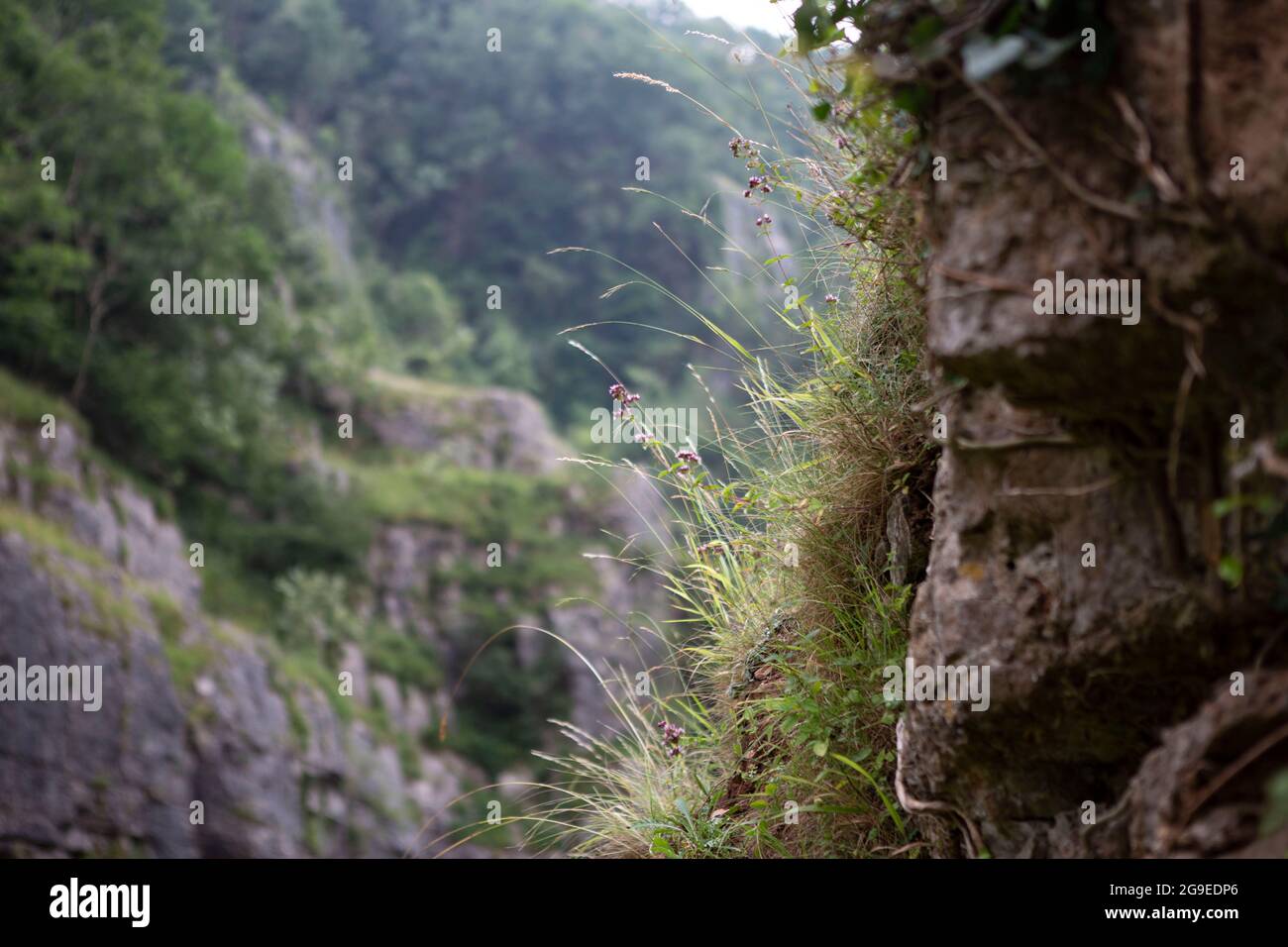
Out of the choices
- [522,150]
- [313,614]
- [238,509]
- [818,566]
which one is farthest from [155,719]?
[522,150]

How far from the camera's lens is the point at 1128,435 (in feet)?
5.01

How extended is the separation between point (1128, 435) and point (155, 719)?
15.9m


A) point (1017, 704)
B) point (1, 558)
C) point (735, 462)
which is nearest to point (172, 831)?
point (1, 558)

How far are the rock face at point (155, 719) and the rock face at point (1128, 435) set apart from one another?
1021 cm

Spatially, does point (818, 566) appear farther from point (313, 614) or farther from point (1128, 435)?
point (313, 614)

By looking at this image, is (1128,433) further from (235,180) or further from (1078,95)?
(235,180)

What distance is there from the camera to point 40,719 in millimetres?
13539

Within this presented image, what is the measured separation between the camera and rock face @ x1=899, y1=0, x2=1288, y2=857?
1322 mm

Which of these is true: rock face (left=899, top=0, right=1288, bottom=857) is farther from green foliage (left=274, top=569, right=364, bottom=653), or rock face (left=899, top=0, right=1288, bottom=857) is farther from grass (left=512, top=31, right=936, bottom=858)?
green foliage (left=274, top=569, right=364, bottom=653)

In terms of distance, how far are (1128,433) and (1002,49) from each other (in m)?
0.60

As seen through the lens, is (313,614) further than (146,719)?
Yes

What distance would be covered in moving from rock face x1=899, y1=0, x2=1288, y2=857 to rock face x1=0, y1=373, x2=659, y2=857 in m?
10.2

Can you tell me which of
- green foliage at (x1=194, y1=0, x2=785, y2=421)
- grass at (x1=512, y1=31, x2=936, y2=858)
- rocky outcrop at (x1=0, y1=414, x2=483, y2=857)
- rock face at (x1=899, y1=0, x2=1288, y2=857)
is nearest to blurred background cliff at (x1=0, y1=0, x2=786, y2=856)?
rocky outcrop at (x1=0, y1=414, x2=483, y2=857)

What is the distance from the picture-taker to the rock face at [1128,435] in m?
1.32
